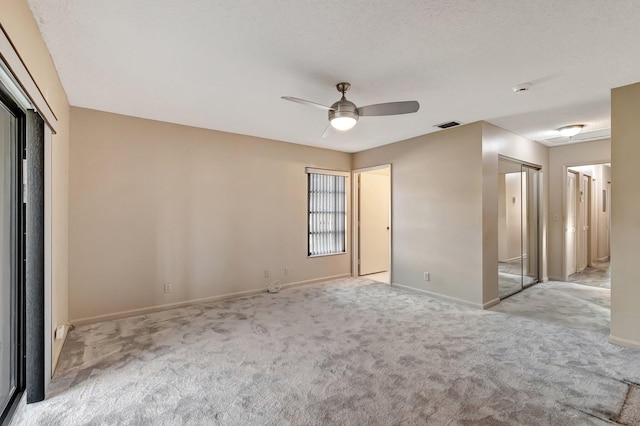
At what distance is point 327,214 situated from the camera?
18.2ft

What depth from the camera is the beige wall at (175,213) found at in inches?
132

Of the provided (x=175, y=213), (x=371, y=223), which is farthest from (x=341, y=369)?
(x=371, y=223)

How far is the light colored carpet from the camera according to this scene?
1857 mm

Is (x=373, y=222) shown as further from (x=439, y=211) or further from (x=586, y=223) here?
(x=586, y=223)

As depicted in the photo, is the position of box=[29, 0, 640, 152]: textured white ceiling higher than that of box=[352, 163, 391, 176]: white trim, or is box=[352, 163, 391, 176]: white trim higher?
box=[29, 0, 640, 152]: textured white ceiling

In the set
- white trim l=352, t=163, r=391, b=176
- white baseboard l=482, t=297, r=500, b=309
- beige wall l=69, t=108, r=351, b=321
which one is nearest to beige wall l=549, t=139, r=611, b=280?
white baseboard l=482, t=297, r=500, b=309

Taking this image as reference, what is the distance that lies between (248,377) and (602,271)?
24.3 ft

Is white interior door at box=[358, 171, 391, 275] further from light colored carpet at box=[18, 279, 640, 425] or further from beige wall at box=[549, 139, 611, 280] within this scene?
A: beige wall at box=[549, 139, 611, 280]

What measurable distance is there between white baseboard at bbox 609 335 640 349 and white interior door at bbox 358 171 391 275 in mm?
3595

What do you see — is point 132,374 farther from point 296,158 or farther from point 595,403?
point 296,158

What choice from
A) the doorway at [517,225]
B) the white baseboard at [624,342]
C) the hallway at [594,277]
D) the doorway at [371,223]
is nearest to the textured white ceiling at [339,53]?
the doorway at [517,225]

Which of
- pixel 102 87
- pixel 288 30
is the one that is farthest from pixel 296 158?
pixel 288 30

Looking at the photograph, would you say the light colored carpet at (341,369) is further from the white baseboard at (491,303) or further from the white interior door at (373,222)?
the white interior door at (373,222)

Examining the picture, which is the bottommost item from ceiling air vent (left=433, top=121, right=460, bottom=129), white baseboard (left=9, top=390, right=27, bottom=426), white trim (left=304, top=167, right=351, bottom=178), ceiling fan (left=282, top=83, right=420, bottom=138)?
white baseboard (left=9, top=390, right=27, bottom=426)
